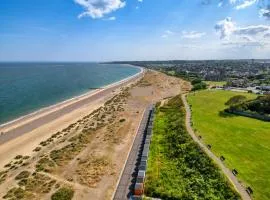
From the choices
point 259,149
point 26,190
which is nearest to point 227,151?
point 259,149

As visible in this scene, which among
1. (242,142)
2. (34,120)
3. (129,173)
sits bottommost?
(34,120)

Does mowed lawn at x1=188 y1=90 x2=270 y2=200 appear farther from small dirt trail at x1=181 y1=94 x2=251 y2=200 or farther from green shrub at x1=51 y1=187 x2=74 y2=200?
green shrub at x1=51 y1=187 x2=74 y2=200

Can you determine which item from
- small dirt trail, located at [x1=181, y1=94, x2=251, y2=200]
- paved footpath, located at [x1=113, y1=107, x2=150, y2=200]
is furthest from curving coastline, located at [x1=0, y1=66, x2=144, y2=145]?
small dirt trail, located at [x1=181, y1=94, x2=251, y2=200]

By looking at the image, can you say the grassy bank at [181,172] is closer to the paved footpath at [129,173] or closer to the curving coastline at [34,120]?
the paved footpath at [129,173]

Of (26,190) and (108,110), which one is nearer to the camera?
(26,190)

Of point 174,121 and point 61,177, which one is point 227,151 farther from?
point 61,177

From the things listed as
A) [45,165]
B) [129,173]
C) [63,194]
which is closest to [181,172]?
[129,173]

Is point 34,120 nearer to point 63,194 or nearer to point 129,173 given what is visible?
point 63,194
